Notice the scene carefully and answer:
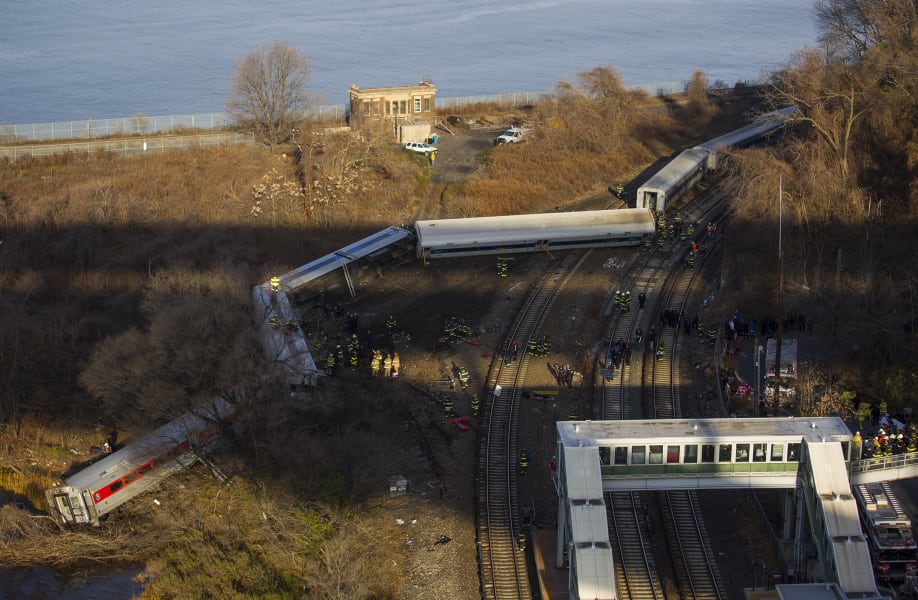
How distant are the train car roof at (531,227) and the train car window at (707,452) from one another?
51.4 ft

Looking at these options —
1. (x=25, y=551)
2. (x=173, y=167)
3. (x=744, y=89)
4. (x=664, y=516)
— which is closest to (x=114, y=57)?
(x=173, y=167)

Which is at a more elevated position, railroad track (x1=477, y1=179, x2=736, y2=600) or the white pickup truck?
the white pickup truck

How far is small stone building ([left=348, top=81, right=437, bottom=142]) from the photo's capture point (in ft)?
145

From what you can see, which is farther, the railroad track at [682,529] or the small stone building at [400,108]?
the small stone building at [400,108]

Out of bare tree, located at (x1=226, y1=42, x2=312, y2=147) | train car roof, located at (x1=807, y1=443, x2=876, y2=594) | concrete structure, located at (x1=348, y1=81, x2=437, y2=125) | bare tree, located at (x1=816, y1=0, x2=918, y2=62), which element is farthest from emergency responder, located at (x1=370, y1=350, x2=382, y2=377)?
concrete structure, located at (x1=348, y1=81, x2=437, y2=125)

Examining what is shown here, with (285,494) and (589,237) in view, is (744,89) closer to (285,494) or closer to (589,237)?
(589,237)

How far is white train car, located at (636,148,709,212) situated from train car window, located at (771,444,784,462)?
60.0 ft

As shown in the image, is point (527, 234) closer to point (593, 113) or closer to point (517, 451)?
point (517, 451)

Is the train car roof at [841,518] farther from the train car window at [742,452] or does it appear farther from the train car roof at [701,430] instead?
the train car window at [742,452]

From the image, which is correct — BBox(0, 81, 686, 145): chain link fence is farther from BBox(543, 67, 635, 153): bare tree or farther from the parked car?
the parked car

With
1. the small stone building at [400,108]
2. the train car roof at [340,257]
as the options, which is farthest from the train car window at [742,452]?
the small stone building at [400,108]

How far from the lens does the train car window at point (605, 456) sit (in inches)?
630

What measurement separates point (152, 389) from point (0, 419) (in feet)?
18.8

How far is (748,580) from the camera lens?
1653 cm
